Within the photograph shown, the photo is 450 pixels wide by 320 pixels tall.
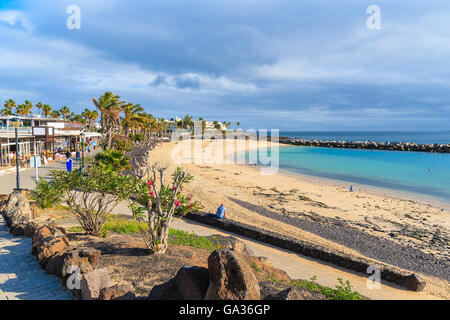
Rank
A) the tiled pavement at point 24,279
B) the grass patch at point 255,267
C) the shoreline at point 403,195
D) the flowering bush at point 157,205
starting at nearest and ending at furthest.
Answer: the tiled pavement at point 24,279
the flowering bush at point 157,205
the grass patch at point 255,267
the shoreline at point 403,195

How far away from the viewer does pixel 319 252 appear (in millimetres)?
8703

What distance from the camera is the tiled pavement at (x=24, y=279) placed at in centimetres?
497

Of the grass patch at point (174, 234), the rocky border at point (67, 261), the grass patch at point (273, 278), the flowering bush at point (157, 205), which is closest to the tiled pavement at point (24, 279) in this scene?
the rocky border at point (67, 261)

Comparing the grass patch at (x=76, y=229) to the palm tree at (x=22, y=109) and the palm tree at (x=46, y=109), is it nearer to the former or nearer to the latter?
the palm tree at (x=22, y=109)

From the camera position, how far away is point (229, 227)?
35.5 ft

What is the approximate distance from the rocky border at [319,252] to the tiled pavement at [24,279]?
6289 millimetres

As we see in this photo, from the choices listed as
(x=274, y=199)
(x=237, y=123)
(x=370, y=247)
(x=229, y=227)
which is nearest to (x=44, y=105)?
(x=274, y=199)

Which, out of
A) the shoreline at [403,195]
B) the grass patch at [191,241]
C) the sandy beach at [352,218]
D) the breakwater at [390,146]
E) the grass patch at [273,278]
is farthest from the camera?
the breakwater at [390,146]

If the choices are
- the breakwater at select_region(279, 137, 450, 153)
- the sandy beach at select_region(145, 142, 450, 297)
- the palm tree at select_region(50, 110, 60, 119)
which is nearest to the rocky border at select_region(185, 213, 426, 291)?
the sandy beach at select_region(145, 142, 450, 297)

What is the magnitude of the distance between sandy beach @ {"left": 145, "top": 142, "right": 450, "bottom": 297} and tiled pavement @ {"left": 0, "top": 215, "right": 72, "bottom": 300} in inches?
347

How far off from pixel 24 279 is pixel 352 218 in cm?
1495

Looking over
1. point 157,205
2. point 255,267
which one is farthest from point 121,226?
point 255,267

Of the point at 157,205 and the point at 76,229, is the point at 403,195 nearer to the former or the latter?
the point at 157,205
